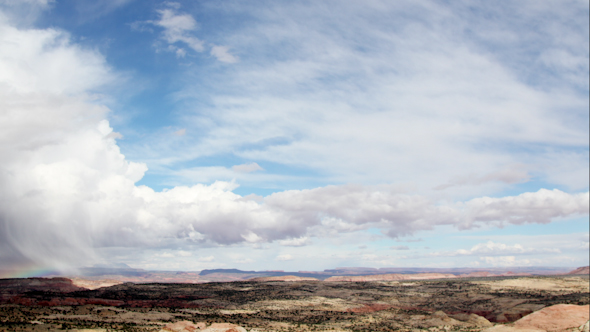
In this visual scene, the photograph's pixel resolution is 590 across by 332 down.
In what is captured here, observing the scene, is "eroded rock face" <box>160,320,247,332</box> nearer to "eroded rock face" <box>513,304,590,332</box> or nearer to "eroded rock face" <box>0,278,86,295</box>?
"eroded rock face" <box>513,304,590,332</box>

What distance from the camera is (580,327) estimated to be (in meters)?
63.3

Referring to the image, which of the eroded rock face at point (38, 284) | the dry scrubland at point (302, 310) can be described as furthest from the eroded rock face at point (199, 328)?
the eroded rock face at point (38, 284)

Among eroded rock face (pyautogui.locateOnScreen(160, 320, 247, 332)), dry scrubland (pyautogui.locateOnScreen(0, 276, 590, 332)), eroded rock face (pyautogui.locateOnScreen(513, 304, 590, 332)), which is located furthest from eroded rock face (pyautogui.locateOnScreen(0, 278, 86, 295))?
eroded rock face (pyautogui.locateOnScreen(513, 304, 590, 332))

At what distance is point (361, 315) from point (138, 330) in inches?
1921

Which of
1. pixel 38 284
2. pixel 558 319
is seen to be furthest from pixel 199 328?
pixel 38 284

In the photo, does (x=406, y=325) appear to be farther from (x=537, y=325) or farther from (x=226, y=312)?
(x=226, y=312)

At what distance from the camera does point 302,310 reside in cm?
9588

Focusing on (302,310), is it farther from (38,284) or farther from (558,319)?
(38,284)

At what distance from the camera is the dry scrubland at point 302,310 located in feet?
213

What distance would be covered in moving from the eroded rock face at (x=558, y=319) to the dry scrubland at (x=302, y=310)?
16 cm

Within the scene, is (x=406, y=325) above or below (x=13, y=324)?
below

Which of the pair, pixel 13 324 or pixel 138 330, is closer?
pixel 13 324

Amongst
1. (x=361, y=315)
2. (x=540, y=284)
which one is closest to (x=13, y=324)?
(x=361, y=315)

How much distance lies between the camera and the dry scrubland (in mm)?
65000
